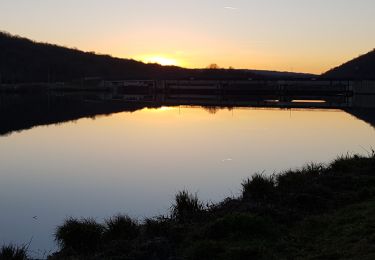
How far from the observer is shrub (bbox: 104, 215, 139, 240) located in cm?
1073

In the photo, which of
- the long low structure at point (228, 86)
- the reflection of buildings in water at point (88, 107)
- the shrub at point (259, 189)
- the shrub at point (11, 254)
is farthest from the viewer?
the long low structure at point (228, 86)

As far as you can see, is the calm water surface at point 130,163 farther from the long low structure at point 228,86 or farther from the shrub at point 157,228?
the long low structure at point 228,86

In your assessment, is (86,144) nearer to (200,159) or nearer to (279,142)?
(200,159)

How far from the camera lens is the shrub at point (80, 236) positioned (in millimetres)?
10336

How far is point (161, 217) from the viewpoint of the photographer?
12516 millimetres

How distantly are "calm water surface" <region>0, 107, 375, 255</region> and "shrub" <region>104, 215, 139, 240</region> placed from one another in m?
1.19

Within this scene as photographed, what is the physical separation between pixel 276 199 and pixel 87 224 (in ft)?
13.4

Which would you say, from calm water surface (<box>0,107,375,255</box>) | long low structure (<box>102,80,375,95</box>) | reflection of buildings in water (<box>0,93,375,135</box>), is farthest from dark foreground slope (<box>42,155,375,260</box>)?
long low structure (<box>102,80,375,95</box>)

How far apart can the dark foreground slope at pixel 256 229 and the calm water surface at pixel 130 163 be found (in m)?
1.33

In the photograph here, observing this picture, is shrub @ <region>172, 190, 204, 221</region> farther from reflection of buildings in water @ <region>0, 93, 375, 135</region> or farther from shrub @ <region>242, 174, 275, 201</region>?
reflection of buildings in water @ <region>0, 93, 375, 135</region>

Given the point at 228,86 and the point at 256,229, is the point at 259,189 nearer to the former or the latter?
the point at 256,229

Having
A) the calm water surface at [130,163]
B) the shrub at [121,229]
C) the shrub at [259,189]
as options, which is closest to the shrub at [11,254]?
the calm water surface at [130,163]

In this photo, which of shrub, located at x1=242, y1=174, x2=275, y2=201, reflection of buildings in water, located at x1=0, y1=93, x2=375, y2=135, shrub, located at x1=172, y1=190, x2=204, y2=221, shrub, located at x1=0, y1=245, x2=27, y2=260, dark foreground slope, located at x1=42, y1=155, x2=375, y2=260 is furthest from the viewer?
reflection of buildings in water, located at x1=0, y1=93, x2=375, y2=135

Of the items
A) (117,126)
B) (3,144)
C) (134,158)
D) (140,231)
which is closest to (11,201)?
(140,231)
